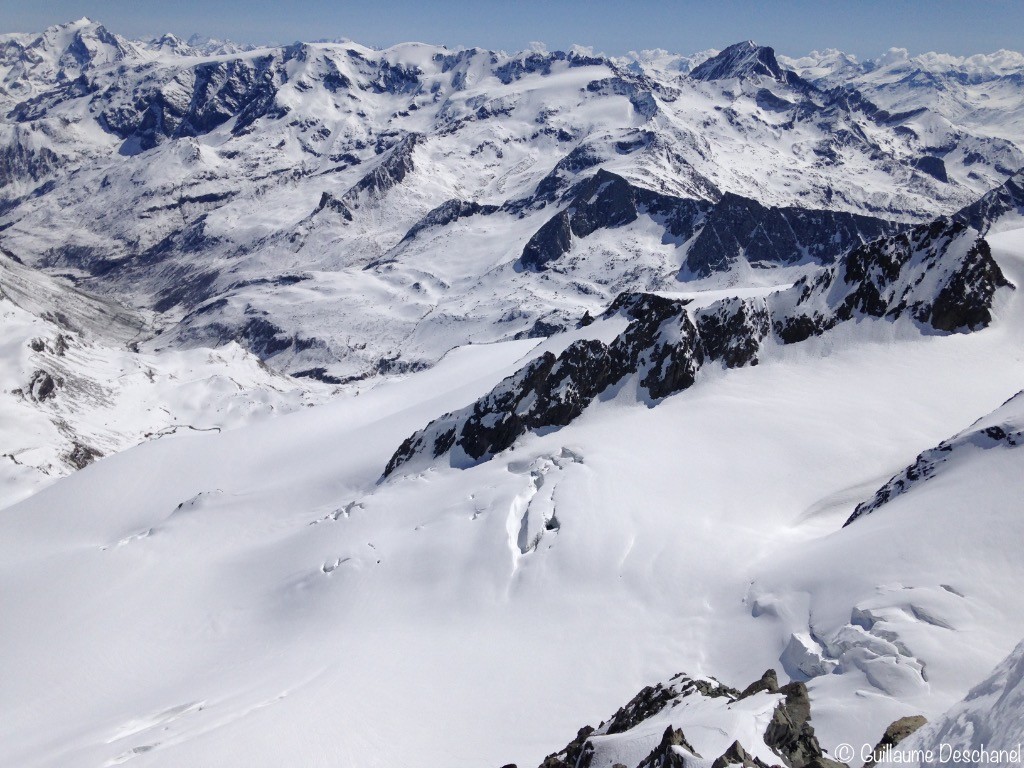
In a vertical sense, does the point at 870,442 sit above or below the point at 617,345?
below

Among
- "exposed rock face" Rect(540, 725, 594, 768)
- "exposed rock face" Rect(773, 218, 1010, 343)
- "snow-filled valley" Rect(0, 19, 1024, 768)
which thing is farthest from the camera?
"exposed rock face" Rect(773, 218, 1010, 343)

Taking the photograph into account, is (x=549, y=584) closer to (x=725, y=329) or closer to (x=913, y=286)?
(x=725, y=329)

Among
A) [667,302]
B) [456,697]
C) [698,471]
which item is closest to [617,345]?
[667,302]

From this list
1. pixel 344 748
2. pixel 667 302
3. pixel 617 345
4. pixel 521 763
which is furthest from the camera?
pixel 667 302

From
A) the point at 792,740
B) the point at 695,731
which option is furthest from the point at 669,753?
the point at 792,740

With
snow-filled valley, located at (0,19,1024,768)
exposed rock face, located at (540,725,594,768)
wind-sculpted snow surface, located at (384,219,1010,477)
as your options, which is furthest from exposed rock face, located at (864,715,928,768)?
wind-sculpted snow surface, located at (384,219,1010,477)

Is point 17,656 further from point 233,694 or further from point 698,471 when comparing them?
point 698,471

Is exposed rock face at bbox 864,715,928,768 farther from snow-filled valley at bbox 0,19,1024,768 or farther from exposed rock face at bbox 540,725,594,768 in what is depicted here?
exposed rock face at bbox 540,725,594,768
